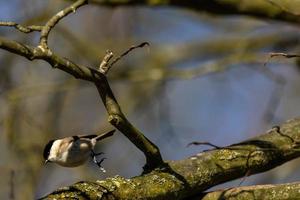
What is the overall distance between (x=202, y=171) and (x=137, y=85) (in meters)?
2.85

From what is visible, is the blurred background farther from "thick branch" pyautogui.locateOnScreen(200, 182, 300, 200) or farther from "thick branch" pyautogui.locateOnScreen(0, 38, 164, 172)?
"thick branch" pyautogui.locateOnScreen(0, 38, 164, 172)

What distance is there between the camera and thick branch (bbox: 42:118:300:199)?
1774 millimetres

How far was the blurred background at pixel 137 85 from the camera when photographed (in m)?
3.92

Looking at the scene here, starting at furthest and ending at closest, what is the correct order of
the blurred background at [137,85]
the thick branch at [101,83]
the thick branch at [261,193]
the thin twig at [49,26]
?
the blurred background at [137,85], the thick branch at [261,193], the thin twig at [49,26], the thick branch at [101,83]

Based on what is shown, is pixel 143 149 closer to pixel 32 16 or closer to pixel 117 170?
pixel 32 16

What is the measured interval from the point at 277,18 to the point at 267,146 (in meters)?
1.01

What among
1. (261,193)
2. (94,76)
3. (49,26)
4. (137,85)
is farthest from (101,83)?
(137,85)

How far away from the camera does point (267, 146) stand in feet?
7.34

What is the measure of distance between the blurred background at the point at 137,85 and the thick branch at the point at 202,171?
3.06 ft

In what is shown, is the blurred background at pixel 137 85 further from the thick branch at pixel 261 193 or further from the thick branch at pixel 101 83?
the thick branch at pixel 101 83

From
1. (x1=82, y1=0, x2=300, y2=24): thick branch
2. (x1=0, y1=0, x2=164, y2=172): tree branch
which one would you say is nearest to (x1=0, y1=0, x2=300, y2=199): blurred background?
(x1=82, y1=0, x2=300, y2=24): thick branch

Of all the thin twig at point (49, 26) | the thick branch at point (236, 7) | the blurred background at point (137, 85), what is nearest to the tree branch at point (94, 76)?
the thin twig at point (49, 26)

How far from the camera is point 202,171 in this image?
2.04 m

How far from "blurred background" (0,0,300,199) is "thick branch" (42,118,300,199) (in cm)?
93
